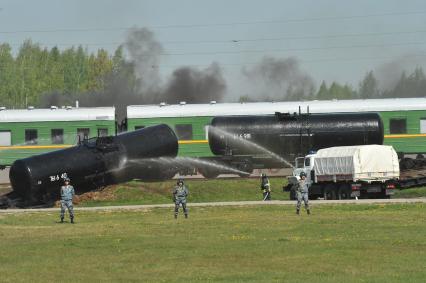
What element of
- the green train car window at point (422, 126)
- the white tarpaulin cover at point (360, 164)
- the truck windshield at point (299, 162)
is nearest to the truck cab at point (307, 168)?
the truck windshield at point (299, 162)

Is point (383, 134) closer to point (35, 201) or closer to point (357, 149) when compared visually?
point (357, 149)

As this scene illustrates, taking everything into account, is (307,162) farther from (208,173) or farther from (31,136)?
(31,136)

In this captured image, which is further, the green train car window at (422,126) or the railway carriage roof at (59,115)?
the railway carriage roof at (59,115)

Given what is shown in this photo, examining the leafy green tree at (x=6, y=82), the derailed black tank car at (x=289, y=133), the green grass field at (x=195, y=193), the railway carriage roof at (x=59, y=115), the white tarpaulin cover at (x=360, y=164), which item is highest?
the leafy green tree at (x=6, y=82)

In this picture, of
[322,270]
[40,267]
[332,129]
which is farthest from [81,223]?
[332,129]

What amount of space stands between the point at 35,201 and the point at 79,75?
9542cm

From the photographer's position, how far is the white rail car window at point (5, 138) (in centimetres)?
5950

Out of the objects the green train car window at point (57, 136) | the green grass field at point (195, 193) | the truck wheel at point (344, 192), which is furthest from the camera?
the green train car window at point (57, 136)

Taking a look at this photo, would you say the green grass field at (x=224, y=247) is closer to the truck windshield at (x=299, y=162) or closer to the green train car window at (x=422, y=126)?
the truck windshield at (x=299, y=162)

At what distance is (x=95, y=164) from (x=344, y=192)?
1186cm

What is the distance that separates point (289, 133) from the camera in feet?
180

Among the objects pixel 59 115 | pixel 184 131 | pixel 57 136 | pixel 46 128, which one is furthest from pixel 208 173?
pixel 46 128

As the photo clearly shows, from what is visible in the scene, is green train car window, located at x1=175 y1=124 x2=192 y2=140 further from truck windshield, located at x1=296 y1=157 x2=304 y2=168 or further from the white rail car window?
the white rail car window

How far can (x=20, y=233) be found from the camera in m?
33.1
